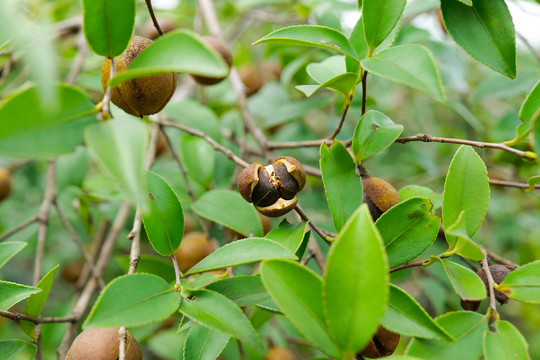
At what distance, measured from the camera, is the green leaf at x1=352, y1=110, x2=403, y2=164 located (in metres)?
0.63

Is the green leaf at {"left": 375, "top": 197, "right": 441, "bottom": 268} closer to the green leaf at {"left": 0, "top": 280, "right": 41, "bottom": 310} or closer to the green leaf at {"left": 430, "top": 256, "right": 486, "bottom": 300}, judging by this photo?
the green leaf at {"left": 430, "top": 256, "right": 486, "bottom": 300}

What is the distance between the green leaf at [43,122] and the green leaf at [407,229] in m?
0.38

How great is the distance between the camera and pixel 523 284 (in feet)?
1.81

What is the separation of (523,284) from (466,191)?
0.42ft

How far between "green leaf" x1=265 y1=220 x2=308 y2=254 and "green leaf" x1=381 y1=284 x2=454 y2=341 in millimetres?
137

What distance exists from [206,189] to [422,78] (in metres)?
0.63

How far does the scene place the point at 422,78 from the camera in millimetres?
487

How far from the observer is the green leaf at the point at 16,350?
0.62 metres

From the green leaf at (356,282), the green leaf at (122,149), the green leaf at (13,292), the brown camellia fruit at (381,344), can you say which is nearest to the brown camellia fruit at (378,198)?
the brown camellia fruit at (381,344)

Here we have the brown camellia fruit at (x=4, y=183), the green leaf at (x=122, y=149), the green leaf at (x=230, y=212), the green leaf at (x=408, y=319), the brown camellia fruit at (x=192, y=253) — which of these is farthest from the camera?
the brown camellia fruit at (x=4, y=183)

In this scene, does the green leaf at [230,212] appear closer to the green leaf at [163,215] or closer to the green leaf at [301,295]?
the green leaf at [163,215]

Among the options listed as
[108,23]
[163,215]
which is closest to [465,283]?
[163,215]

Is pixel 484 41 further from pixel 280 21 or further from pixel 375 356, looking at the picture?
pixel 280 21

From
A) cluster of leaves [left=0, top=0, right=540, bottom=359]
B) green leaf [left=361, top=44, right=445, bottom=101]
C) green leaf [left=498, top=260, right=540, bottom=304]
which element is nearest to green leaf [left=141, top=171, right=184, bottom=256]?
cluster of leaves [left=0, top=0, right=540, bottom=359]
